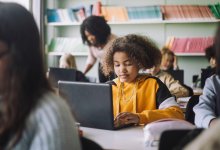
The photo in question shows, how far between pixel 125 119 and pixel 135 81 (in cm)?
41

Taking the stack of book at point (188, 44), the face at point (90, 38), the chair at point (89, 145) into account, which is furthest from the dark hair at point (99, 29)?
the chair at point (89, 145)

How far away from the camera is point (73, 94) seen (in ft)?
6.37

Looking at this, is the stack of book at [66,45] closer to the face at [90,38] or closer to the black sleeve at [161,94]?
the face at [90,38]

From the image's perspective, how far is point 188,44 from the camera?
531 cm

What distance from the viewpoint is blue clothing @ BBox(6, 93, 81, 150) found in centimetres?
108

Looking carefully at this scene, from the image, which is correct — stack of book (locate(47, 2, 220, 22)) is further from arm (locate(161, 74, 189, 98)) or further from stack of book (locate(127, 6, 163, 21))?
arm (locate(161, 74, 189, 98))

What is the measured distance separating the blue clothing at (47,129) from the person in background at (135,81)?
3.67 feet

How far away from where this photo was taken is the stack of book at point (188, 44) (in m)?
5.27

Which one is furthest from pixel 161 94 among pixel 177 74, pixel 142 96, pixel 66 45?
pixel 66 45

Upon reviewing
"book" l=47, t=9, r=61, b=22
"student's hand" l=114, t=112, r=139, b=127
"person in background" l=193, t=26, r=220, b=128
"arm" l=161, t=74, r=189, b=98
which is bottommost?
"arm" l=161, t=74, r=189, b=98

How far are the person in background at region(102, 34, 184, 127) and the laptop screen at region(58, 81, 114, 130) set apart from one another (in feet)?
1.00


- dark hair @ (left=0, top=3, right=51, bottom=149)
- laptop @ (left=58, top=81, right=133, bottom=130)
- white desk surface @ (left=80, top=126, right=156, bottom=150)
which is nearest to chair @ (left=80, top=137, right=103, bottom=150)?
dark hair @ (left=0, top=3, right=51, bottom=149)

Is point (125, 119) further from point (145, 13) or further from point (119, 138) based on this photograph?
point (145, 13)

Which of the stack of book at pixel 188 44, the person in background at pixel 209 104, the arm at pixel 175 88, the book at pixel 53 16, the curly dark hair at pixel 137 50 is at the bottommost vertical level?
the arm at pixel 175 88
